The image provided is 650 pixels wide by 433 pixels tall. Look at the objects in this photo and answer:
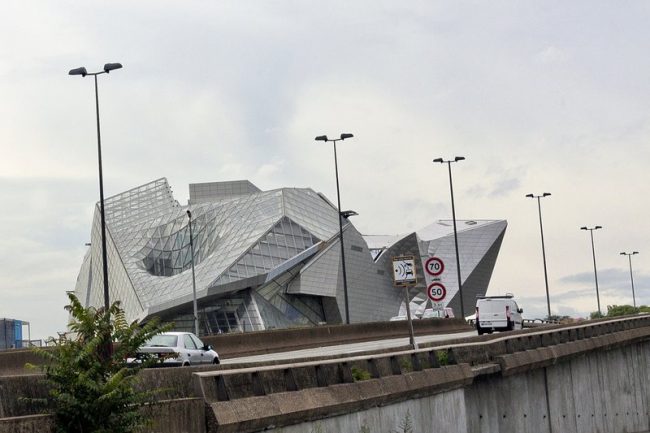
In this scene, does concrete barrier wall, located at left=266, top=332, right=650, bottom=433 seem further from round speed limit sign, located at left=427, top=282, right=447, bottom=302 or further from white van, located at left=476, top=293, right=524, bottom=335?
white van, located at left=476, top=293, right=524, bottom=335

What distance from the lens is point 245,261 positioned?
330 ft

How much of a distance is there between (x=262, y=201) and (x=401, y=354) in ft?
303

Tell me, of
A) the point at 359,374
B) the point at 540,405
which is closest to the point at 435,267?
the point at 540,405

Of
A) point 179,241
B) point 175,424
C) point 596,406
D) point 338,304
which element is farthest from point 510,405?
point 179,241

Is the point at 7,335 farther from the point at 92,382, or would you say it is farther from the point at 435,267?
the point at 92,382

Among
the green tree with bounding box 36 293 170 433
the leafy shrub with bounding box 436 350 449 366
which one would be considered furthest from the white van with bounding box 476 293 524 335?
the green tree with bounding box 36 293 170 433

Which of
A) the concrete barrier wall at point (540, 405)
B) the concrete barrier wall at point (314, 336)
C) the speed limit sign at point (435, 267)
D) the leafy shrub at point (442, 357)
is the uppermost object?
the speed limit sign at point (435, 267)

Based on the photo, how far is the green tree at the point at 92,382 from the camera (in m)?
12.2

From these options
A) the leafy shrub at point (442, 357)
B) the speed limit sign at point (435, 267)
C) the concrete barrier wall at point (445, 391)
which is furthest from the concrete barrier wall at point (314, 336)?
the leafy shrub at point (442, 357)

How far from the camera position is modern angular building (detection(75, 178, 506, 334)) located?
9988cm

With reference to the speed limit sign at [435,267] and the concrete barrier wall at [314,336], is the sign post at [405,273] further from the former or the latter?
the concrete barrier wall at [314,336]

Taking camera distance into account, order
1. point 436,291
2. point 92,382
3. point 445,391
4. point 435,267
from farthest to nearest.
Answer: point 436,291
point 435,267
point 445,391
point 92,382

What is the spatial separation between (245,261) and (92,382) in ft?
290

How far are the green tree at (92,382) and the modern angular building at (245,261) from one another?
82.5 meters
